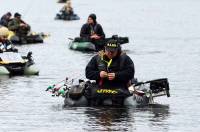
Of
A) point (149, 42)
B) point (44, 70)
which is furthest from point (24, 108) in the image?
point (149, 42)

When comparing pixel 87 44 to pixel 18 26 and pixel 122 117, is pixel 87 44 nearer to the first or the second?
pixel 18 26

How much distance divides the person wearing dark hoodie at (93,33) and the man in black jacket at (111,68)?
17.1 meters

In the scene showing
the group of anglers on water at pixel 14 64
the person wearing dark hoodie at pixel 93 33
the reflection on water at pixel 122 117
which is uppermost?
the person wearing dark hoodie at pixel 93 33

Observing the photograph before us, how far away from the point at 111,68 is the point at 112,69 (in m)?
0.03

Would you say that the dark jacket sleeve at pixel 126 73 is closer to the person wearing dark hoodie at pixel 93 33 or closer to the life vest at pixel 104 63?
the life vest at pixel 104 63

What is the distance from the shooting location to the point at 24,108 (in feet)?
76.5

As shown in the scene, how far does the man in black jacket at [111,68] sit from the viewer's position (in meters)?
22.7

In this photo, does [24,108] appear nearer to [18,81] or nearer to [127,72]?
[127,72]

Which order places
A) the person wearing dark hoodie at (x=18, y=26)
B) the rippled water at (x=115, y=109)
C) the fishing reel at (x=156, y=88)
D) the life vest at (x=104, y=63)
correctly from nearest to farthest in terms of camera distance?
the rippled water at (x=115, y=109) < the life vest at (x=104, y=63) < the fishing reel at (x=156, y=88) < the person wearing dark hoodie at (x=18, y=26)

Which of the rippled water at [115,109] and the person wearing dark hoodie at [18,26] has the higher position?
the person wearing dark hoodie at [18,26]

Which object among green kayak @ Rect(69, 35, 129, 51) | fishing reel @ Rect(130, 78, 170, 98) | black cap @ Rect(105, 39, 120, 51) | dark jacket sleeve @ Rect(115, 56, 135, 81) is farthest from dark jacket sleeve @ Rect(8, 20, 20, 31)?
black cap @ Rect(105, 39, 120, 51)

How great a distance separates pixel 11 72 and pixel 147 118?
11.4 metres

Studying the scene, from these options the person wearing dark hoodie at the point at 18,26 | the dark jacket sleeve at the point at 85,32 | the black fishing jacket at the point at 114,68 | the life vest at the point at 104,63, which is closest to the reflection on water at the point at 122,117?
the black fishing jacket at the point at 114,68

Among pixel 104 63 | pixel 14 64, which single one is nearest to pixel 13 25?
pixel 14 64
